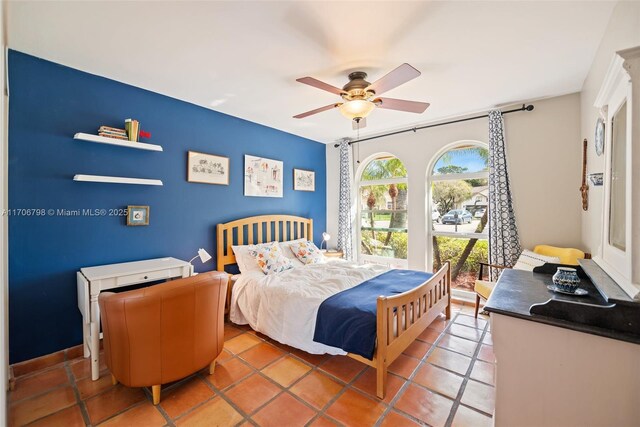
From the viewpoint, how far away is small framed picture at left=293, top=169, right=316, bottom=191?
14.6ft

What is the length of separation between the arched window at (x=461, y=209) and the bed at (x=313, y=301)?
0.94m

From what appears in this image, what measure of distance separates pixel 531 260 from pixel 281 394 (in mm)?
2798

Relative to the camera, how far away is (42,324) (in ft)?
7.45

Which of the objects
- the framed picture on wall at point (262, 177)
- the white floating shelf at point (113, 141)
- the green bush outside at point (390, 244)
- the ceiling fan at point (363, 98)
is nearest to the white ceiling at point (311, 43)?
the ceiling fan at point (363, 98)

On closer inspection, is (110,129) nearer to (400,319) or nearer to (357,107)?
(357,107)

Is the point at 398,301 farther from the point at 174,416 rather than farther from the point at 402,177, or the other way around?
the point at 402,177

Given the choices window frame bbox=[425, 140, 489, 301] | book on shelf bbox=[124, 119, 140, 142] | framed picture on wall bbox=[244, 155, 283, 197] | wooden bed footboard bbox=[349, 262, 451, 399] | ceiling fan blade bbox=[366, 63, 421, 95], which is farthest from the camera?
framed picture on wall bbox=[244, 155, 283, 197]

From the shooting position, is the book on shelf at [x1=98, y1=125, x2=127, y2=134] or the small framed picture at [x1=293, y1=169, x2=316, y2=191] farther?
the small framed picture at [x1=293, y1=169, x2=316, y2=191]

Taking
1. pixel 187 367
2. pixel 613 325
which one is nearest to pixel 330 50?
pixel 613 325

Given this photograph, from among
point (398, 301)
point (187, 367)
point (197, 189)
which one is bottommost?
point (187, 367)

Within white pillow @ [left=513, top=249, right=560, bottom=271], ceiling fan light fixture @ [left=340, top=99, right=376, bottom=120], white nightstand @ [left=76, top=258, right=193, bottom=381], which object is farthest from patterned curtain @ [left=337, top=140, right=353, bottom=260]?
white nightstand @ [left=76, top=258, right=193, bottom=381]

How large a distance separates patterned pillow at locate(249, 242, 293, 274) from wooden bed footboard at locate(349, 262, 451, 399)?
147 cm

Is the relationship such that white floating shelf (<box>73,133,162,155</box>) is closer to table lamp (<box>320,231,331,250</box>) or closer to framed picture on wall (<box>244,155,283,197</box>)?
framed picture on wall (<box>244,155,283,197</box>)

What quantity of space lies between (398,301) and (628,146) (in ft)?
4.99
